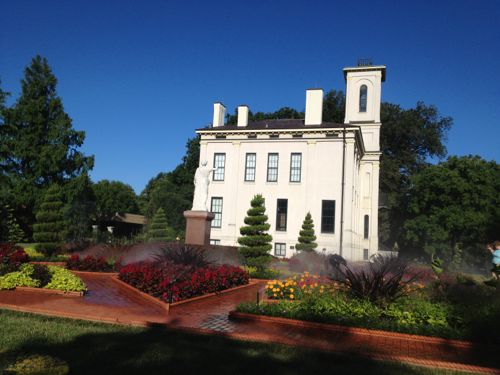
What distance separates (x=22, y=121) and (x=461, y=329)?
40.3 m

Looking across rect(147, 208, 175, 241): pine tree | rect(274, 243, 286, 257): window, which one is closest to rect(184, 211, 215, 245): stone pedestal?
rect(147, 208, 175, 241): pine tree

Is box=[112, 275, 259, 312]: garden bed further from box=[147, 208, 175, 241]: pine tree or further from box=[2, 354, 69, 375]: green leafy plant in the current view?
box=[147, 208, 175, 241]: pine tree

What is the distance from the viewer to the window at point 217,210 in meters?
35.6

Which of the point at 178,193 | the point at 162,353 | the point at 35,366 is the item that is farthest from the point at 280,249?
the point at 35,366

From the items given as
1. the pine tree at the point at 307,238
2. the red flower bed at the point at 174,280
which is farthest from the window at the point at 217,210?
the red flower bed at the point at 174,280

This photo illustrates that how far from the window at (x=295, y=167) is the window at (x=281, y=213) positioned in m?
1.94

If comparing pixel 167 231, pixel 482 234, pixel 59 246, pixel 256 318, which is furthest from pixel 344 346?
pixel 482 234

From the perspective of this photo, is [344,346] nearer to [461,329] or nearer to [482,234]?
[461,329]

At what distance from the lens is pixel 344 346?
6703mm

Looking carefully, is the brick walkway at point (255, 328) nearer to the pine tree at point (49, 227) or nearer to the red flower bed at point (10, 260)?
the red flower bed at point (10, 260)

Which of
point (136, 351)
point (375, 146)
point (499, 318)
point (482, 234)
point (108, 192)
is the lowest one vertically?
point (136, 351)

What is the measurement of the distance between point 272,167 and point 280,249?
6702mm

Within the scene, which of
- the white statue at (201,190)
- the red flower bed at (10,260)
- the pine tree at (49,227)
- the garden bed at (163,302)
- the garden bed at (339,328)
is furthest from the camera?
the white statue at (201,190)

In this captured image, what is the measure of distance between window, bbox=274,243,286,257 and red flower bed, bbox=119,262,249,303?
2105 centimetres
